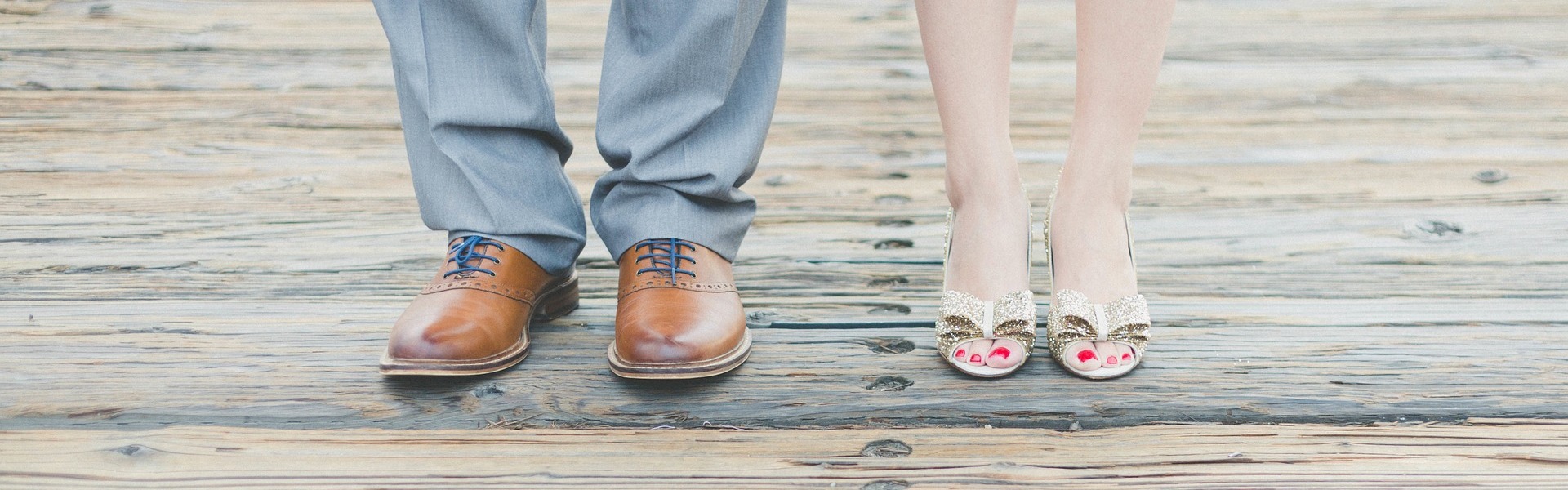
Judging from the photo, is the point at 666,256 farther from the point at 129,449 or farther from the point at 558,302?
the point at 129,449

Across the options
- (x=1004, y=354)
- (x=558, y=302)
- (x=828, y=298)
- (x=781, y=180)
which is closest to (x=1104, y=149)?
(x=1004, y=354)

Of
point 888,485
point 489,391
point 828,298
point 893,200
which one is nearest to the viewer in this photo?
point 888,485

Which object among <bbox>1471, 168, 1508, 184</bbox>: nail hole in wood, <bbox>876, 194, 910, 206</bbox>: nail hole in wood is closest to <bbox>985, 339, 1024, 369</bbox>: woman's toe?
<bbox>876, 194, 910, 206</bbox>: nail hole in wood

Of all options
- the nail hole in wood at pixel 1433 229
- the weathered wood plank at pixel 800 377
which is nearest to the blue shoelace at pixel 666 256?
the weathered wood plank at pixel 800 377

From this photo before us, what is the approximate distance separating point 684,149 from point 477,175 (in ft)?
0.65

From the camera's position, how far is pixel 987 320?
3.09 ft

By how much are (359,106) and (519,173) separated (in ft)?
3.72

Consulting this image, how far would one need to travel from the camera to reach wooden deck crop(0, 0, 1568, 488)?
0.80m

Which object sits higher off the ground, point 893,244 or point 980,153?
point 980,153

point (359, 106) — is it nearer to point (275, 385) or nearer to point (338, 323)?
point (338, 323)

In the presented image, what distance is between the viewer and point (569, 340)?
101 centimetres

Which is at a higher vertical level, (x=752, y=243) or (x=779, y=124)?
(x=779, y=124)

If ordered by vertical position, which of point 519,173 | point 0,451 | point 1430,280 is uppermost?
point 519,173

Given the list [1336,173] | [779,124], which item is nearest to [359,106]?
[779,124]
